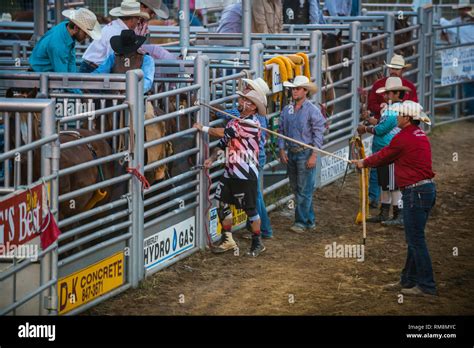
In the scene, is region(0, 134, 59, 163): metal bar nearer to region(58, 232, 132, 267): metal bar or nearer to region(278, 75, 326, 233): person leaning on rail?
region(58, 232, 132, 267): metal bar

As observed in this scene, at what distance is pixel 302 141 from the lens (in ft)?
37.7

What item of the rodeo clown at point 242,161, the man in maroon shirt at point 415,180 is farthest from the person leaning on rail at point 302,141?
the man in maroon shirt at point 415,180

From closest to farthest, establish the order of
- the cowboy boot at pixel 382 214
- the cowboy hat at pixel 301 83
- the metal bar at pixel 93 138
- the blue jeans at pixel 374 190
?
1. the metal bar at pixel 93 138
2. the cowboy hat at pixel 301 83
3. the cowboy boot at pixel 382 214
4. the blue jeans at pixel 374 190

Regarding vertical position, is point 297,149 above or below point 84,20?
below

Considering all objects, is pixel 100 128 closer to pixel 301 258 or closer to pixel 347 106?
pixel 301 258

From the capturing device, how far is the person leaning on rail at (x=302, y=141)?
37.6 feet

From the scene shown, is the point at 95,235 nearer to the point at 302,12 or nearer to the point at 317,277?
the point at 317,277

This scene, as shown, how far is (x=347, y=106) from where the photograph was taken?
1519 centimetres

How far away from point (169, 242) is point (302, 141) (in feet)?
7.45

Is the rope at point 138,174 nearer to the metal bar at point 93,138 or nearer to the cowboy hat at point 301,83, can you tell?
the metal bar at point 93,138

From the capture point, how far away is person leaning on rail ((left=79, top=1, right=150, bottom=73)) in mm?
10797

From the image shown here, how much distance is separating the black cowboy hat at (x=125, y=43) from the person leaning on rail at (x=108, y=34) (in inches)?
30.3

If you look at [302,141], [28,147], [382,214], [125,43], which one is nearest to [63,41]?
[125,43]

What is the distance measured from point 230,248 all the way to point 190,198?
673 mm
